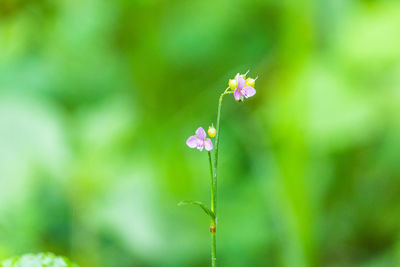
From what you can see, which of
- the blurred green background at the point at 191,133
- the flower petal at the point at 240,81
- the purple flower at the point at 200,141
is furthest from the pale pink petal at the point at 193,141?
the blurred green background at the point at 191,133

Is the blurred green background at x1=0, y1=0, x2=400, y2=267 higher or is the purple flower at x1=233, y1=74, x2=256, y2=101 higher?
the blurred green background at x1=0, y1=0, x2=400, y2=267

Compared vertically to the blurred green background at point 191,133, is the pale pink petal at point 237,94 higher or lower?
lower

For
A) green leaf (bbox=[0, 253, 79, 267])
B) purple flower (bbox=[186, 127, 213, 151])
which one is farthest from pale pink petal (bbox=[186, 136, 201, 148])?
green leaf (bbox=[0, 253, 79, 267])

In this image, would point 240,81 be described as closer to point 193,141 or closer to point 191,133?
point 193,141

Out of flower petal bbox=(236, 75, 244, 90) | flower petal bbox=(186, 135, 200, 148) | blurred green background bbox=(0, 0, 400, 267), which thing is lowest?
flower petal bbox=(186, 135, 200, 148)

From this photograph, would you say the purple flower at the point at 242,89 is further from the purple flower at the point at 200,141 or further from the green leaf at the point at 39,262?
the green leaf at the point at 39,262

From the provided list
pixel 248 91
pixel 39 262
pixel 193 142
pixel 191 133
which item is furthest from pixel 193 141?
pixel 191 133

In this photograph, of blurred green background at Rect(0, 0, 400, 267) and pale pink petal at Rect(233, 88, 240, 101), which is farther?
blurred green background at Rect(0, 0, 400, 267)

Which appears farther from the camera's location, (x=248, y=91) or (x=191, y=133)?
(x=191, y=133)

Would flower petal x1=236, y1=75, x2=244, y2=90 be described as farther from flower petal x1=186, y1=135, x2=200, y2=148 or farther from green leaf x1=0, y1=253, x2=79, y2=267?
green leaf x1=0, y1=253, x2=79, y2=267
